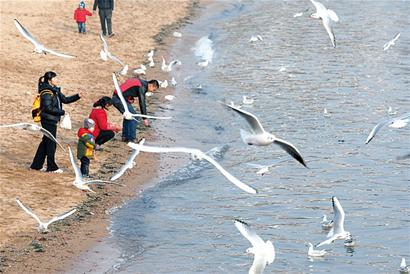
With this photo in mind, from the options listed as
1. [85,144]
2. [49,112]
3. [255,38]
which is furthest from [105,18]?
[49,112]

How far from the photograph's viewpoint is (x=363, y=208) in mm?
16078

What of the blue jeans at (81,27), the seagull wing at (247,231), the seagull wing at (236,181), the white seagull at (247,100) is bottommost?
the blue jeans at (81,27)

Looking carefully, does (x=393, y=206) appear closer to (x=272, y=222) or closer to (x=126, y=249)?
(x=272, y=222)

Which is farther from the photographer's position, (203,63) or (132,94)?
(203,63)

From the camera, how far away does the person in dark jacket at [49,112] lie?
1580cm

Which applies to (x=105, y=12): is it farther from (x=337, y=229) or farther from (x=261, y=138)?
(x=261, y=138)

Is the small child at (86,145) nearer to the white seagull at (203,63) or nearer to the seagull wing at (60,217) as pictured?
the seagull wing at (60,217)

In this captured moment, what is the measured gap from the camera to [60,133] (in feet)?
62.9

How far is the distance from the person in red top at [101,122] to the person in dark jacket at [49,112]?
1.11 m

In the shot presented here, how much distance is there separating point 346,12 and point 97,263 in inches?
1149

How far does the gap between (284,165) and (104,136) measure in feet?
10.7

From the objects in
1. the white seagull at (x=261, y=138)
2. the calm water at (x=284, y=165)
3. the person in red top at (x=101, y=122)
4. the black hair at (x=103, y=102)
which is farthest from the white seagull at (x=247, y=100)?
the white seagull at (x=261, y=138)

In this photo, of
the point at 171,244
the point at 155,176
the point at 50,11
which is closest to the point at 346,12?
the point at 50,11

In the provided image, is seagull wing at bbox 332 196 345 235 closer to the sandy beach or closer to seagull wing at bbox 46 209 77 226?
the sandy beach
